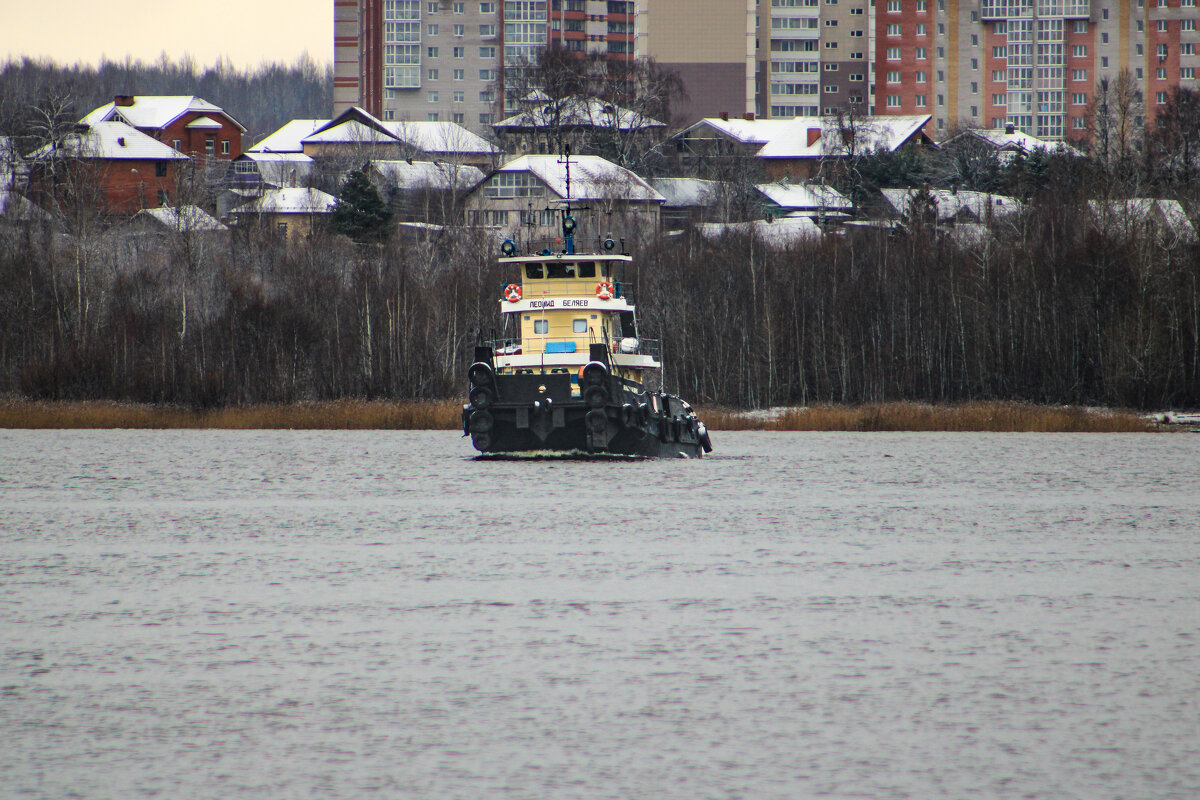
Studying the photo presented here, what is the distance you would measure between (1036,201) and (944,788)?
2351 inches

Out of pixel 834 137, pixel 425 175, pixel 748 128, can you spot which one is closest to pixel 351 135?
pixel 425 175

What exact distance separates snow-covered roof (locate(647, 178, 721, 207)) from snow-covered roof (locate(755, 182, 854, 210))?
4149 millimetres

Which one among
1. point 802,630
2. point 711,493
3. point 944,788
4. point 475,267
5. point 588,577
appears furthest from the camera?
point 475,267

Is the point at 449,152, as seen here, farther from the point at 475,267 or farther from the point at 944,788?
the point at 944,788

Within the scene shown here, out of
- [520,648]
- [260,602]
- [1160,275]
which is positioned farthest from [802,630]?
[1160,275]

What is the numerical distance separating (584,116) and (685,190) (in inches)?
436

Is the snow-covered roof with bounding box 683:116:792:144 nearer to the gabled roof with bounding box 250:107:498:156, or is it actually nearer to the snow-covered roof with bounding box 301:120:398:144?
the gabled roof with bounding box 250:107:498:156

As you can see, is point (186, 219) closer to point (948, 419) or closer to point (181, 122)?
point (948, 419)

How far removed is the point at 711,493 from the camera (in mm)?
32469

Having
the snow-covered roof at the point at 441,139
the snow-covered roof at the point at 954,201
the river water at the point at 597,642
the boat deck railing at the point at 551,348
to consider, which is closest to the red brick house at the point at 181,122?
the snow-covered roof at the point at 441,139

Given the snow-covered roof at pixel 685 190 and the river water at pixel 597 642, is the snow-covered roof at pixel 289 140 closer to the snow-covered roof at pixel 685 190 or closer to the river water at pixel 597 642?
the snow-covered roof at pixel 685 190

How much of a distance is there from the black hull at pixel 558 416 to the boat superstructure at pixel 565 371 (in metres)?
0.02

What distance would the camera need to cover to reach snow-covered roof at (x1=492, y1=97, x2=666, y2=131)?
3967 inches

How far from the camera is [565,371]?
121ft
